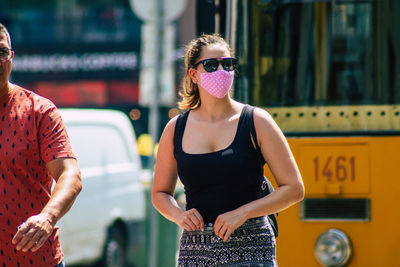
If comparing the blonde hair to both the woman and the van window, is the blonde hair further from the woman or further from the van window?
the van window

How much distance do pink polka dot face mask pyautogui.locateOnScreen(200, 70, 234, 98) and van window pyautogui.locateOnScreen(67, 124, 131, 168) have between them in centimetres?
533

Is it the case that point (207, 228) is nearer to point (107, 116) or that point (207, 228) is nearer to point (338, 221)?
point (338, 221)

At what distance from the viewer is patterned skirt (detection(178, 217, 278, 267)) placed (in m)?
3.16

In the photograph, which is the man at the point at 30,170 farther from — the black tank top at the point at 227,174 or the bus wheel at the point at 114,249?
the bus wheel at the point at 114,249

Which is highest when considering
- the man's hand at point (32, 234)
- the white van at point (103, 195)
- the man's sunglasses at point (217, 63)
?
the man's sunglasses at point (217, 63)

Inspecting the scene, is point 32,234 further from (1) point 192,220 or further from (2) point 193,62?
(2) point 193,62

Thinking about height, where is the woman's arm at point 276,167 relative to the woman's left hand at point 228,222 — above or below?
above

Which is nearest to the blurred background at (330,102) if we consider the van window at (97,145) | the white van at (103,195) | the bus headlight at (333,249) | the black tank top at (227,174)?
the bus headlight at (333,249)

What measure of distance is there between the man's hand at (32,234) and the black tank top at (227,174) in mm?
588

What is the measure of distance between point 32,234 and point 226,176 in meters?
0.74

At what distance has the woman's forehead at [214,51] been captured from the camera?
330cm

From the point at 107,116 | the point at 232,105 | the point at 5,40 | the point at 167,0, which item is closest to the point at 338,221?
the point at 232,105

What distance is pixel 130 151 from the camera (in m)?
10.0

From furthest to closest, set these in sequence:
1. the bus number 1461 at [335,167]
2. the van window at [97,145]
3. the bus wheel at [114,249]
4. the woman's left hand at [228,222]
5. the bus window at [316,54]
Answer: the bus wheel at [114,249]
the van window at [97,145]
the bus window at [316,54]
the bus number 1461 at [335,167]
the woman's left hand at [228,222]
